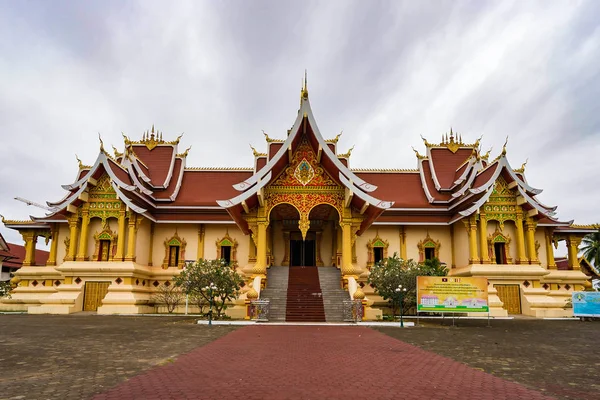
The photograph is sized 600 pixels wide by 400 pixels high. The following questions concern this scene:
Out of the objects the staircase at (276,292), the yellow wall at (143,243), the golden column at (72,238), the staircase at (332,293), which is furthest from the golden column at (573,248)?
the golden column at (72,238)

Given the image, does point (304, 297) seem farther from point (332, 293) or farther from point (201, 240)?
point (201, 240)

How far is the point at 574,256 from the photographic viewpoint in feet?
81.0

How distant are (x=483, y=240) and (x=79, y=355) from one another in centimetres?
1895

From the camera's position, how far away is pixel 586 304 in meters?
19.6

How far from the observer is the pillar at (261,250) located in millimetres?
18469

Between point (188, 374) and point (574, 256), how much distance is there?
2475 centimetres

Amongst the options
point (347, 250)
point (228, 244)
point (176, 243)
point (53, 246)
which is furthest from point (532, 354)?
point (53, 246)

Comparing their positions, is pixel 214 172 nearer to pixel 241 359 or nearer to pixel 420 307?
pixel 420 307

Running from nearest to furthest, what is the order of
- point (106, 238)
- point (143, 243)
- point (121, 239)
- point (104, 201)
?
1. point (121, 239)
2. point (106, 238)
3. point (104, 201)
4. point (143, 243)

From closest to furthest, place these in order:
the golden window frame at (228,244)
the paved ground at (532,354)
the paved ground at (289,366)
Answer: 1. the paved ground at (289,366)
2. the paved ground at (532,354)
3. the golden window frame at (228,244)

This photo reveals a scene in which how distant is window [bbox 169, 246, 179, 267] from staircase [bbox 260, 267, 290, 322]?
225 inches

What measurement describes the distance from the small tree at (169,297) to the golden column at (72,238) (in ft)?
14.4

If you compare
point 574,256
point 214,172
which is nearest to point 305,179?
point 214,172

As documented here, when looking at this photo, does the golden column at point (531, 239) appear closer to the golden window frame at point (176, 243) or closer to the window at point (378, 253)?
the window at point (378, 253)
